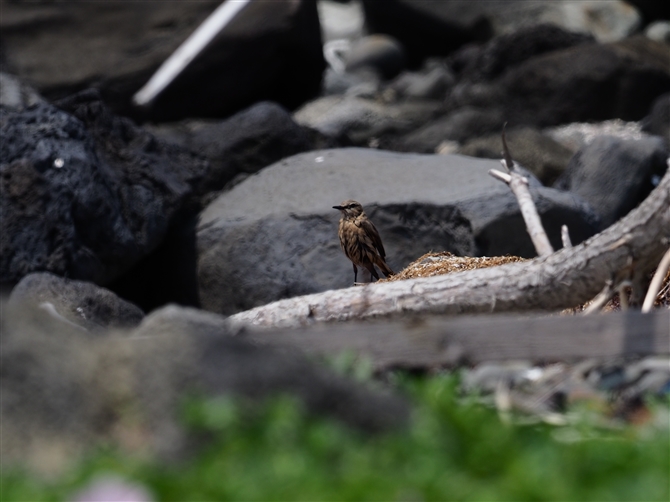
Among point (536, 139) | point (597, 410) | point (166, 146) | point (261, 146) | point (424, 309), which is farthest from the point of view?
point (536, 139)

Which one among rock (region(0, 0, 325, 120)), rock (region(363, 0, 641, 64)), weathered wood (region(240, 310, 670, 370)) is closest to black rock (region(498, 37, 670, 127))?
rock (region(0, 0, 325, 120))

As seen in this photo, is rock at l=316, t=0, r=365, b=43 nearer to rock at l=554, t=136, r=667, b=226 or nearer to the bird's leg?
rock at l=554, t=136, r=667, b=226

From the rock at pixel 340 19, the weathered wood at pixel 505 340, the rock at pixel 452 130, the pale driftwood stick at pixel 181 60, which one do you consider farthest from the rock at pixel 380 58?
the weathered wood at pixel 505 340

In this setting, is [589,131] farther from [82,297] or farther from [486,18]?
[82,297]

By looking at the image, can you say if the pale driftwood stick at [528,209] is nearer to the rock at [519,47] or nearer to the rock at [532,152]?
the rock at [532,152]

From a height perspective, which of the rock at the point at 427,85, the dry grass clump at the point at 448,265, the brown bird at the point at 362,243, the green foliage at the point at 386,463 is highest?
the green foliage at the point at 386,463

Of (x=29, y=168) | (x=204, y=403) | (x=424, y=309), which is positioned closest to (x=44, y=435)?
(x=204, y=403)

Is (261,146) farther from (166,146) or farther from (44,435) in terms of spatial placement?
(44,435)
